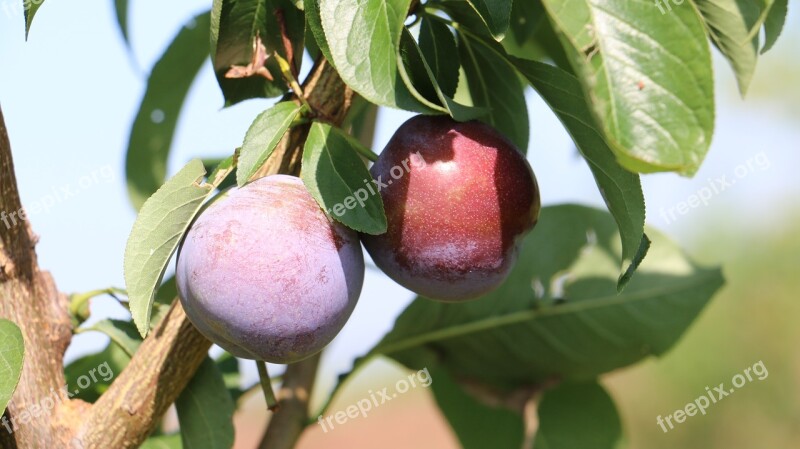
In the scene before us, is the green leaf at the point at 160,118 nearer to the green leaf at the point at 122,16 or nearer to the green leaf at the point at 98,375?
the green leaf at the point at 122,16

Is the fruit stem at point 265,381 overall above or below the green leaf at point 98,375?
above

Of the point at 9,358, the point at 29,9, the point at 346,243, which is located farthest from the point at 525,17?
the point at 9,358

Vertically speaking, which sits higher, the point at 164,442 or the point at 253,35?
the point at 253,35

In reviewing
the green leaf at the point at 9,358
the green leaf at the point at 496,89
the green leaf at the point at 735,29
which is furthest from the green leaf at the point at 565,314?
the green leaf at the point at 9,358

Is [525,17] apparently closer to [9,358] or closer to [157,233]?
[157,233]

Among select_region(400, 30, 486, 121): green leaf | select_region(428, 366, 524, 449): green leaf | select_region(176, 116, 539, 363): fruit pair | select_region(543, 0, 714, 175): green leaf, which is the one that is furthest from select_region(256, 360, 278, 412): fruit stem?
select_region(428, 366, 524, 449): green leaf

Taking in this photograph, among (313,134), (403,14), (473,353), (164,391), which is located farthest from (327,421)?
(403,14)
